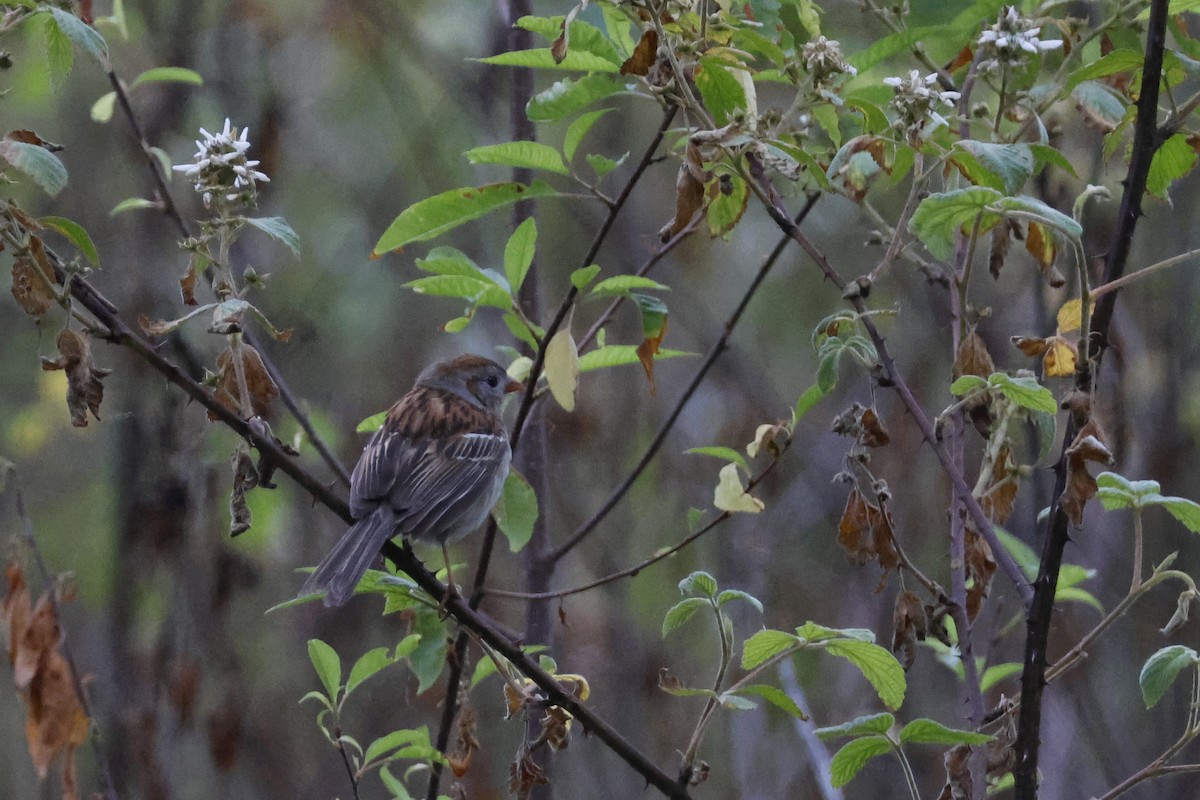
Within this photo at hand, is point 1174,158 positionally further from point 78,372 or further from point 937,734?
point 78,372

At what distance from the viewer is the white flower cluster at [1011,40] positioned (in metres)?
2.26

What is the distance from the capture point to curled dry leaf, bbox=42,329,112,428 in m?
2.20

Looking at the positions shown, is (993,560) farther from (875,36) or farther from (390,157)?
(390,157)

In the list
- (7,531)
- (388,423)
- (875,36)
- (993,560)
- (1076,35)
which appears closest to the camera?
(993,560)

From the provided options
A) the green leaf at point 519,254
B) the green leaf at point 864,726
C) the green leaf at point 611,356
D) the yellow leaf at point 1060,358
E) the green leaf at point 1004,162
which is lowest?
the green leaf at point 864,726

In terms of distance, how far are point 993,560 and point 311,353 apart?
4.95m

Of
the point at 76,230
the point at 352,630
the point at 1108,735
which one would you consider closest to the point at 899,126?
the point at 76,230

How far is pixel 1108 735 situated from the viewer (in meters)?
4.79

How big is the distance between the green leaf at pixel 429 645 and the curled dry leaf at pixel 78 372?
36.0 inches

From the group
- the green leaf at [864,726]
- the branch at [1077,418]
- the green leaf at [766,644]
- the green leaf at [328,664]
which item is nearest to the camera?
the branch at [1077,418]

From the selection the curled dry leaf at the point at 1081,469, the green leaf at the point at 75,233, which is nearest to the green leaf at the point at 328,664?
the green leaf at the point at 75,233

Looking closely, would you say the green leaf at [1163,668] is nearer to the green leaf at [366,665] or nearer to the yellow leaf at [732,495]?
the yellow leaf at [732,495]

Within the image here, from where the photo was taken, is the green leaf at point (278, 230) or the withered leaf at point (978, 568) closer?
the green leaf at point (278, 230)

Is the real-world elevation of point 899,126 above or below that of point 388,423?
above
